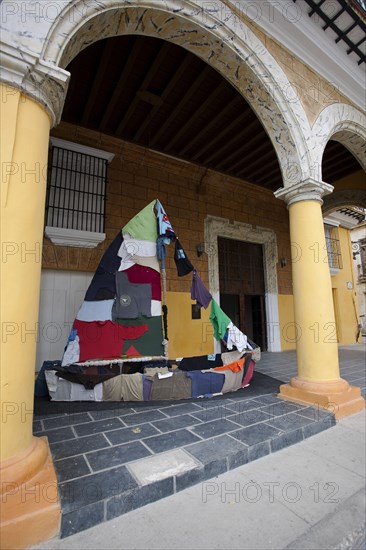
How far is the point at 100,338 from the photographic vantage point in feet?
12.1

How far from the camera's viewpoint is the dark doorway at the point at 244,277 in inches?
291

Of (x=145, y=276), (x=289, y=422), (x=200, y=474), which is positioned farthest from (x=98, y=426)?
(x=145, y=276)

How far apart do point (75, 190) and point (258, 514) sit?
17.5 ft

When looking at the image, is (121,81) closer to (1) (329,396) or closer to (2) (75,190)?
(2) (75,190)

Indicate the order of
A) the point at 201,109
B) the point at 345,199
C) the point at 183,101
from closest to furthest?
the point at 183,101
the point at 201,109
the point at 345,199

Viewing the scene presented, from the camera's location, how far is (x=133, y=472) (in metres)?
1.88

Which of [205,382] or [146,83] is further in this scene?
[146,83]

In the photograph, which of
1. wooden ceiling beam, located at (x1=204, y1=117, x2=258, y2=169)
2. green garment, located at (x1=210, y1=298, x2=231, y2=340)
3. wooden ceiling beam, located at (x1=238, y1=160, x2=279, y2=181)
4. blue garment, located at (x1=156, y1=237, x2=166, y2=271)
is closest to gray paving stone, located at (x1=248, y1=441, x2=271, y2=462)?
green garment, located at (x1=210, y1=298, x2=231, y2=340)

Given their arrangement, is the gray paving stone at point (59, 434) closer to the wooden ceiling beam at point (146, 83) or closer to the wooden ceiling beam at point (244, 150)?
the wooden ceiling beam at point (146, 83)

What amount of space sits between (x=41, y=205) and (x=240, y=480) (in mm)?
2329

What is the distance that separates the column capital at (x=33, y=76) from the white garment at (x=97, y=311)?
→ 237 cm

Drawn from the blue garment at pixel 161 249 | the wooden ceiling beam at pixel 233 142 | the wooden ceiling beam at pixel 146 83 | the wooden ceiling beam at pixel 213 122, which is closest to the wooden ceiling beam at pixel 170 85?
the wooden ceiling beam at pixel 146 83

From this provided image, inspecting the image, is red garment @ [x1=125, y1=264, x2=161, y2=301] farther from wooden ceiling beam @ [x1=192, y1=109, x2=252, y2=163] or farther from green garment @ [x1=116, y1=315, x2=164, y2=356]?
wooden ceiling beam @ [x1=192, y1=109, x2=252, y2=163]

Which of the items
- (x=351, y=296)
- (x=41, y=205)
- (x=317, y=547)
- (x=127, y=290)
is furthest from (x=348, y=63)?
(x=351, y=296)
